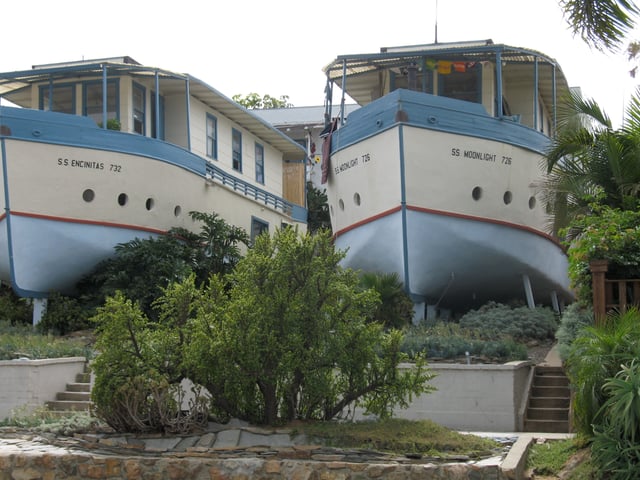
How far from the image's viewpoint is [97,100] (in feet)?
76.7

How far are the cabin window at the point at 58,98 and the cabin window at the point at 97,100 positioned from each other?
0.32 meters

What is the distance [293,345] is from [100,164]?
1208 cm

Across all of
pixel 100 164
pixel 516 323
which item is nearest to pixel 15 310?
pixel 100 164

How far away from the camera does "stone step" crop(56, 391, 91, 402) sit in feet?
49.0

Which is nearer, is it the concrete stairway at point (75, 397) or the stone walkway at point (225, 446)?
the stone walkway at point (225, 446)

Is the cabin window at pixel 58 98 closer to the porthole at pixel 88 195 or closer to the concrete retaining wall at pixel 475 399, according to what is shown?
the porthole at pixel 88 195

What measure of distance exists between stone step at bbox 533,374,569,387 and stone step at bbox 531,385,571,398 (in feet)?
0.58

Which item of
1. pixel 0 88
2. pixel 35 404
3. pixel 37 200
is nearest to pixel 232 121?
pixel 0 88

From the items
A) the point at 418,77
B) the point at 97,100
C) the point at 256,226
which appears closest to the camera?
the point at 418,77

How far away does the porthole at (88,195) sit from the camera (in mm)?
21156

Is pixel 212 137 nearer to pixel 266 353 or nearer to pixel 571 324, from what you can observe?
pixel 571 324

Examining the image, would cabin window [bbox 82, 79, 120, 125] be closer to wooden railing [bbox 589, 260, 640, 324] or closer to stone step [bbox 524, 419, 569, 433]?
stone step [bbox 524, 419, 569, 433]

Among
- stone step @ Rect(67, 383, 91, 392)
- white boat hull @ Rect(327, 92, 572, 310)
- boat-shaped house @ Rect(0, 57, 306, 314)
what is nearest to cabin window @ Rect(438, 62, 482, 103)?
white boat hull @ Rect(327, 92, 572, 310)

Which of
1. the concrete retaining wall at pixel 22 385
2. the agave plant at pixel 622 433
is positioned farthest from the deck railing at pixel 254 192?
the agave plant at pixel 622 433
